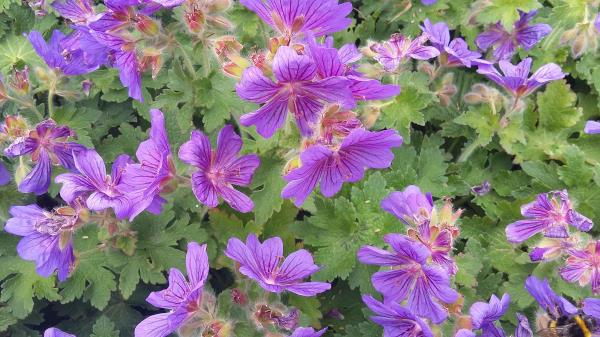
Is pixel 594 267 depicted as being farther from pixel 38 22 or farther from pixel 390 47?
pixel 38 22

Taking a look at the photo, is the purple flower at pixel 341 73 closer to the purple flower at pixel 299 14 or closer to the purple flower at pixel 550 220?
the purple flower at pixel 299 14

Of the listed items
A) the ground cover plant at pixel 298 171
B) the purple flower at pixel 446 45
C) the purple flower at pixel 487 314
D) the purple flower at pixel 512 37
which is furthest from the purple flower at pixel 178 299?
the purple flower at pixel 512 37

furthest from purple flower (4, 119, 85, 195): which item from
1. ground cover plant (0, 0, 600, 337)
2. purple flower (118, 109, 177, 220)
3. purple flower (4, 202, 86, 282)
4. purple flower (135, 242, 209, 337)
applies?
purple flower (135, 242, 209, 337)

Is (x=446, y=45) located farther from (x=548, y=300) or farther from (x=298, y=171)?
(x=298, y=171)

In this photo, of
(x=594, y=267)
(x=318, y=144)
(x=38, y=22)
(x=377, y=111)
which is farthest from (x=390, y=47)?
(x=38, y=22)

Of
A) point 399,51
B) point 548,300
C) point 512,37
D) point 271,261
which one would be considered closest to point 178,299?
point 271,261
